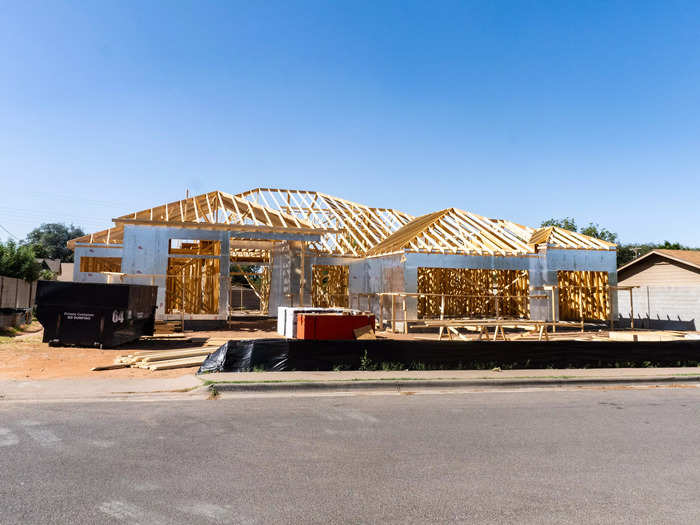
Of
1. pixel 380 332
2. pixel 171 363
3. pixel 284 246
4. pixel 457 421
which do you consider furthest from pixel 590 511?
pixel 284 246

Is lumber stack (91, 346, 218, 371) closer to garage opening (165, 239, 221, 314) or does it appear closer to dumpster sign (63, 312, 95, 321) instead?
dumpster sign (63, 312, 95, 321)

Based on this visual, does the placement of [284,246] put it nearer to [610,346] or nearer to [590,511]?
[610,346]

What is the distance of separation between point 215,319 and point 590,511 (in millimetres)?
19102

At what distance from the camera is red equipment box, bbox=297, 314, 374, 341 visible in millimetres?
15750

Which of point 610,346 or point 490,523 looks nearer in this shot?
point 490,523

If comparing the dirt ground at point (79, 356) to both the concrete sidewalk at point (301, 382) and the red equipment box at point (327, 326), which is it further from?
the red equipment box at point (327, 326)

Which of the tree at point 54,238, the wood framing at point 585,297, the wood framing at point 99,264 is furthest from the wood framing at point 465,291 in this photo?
the tree at point 54,238

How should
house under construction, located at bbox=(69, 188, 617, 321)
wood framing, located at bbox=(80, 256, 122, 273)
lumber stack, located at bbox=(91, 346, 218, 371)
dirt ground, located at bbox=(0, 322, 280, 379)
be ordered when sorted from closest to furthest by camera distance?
dirt ground, located at bbox=(0, 322, 280, 379) → lumber stack, located at bbox=(91, 346, 218, 371) → house under construction, located at bbox=(69, 188, 617, 321) → wood framing, located at bbox=(80, 256, 122, 273)

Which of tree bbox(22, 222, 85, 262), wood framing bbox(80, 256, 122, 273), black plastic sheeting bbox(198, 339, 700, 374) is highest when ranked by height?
tree bbox(22, 222, 85, 262)

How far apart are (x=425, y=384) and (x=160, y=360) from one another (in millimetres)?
6659

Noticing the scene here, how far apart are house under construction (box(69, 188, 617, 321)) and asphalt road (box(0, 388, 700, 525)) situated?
12.5 metres

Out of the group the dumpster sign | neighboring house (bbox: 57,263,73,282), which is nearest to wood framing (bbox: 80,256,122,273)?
the dumpster sign

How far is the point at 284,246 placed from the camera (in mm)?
24062

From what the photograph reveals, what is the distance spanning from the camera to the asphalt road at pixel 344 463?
4.11m
